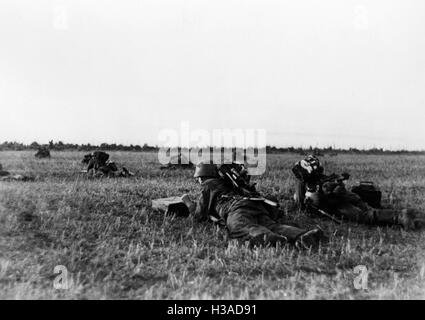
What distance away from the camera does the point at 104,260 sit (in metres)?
6.26

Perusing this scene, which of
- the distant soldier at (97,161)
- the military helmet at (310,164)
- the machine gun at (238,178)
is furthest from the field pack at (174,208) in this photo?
the distant soldier at (97,161)

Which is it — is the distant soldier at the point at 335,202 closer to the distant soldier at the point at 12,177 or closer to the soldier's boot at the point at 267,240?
the soldier's boot at the point at 267,240

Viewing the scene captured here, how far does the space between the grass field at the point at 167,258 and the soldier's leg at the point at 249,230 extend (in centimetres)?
20

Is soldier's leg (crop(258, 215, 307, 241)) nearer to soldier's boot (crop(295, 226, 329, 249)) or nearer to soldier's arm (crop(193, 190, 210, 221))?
soldier's boot (crop(295, 226, 329, 249))

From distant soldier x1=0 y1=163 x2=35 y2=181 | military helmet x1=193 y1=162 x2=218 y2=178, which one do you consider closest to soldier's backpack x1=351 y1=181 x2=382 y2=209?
military helmet x1=193 y1=162 x2=218 y2=178

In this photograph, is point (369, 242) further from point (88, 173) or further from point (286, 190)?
point (88, 173)

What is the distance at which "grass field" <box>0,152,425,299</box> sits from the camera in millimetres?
5234

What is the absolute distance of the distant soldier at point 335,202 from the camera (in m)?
8.71

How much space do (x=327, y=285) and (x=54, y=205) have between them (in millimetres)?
6139

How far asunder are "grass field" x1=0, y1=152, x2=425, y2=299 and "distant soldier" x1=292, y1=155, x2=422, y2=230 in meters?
0.26

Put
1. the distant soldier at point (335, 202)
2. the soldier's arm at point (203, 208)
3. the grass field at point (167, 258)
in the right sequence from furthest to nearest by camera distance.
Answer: the distant soldier at point (335, 202)
the soldier's arm at point (203, 208)
the grass field at point (167, 258)
